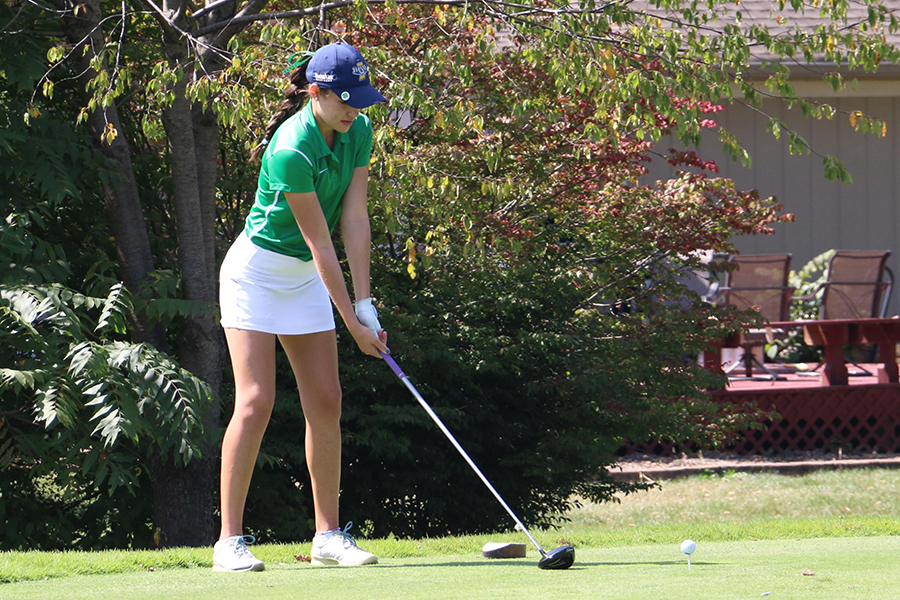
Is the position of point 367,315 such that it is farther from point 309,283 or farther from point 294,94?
point 294,94

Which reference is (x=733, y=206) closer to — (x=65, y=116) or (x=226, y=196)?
(x=226, y=196)

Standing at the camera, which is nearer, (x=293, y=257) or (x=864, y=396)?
(x=293, y=257)

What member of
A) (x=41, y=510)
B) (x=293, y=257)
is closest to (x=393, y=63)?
(x=293, y=257)

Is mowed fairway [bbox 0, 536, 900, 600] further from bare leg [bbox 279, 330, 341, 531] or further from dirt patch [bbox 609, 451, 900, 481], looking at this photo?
dirt patch [bbox 609, 451, 900, 481]

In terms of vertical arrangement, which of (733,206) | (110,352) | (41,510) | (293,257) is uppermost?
(733,206)

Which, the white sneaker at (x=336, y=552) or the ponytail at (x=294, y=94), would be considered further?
the ponytail at (x=294, y=94)

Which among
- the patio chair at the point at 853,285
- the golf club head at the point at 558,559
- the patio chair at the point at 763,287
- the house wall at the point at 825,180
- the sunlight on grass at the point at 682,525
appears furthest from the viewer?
the house wall at the point at 825,180

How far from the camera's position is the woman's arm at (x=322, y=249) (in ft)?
11.7

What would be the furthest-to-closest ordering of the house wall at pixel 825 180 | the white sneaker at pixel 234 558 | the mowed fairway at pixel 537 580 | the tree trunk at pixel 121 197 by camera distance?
the house wall at pixel 825 180 < the tree trunk at pixel 121 197 < the white sneaker at pixel 234 558 < the mowed fairway at pixel 537 580

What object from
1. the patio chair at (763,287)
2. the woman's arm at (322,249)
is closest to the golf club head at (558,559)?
the woman's arm at (322,249)

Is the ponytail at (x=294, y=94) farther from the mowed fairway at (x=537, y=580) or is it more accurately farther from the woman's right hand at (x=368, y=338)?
the mowed fairway at (x=537, y=580)

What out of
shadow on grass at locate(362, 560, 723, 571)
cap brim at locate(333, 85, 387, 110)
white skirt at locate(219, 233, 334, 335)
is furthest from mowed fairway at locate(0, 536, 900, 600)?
cap brim at locate(333, 85, 387, 110)

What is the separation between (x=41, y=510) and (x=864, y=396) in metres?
7.63

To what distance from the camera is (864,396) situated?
10.6 metres
